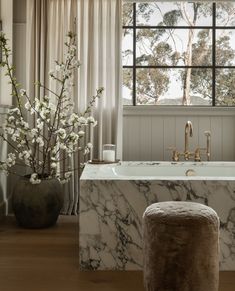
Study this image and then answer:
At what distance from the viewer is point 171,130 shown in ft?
14.0

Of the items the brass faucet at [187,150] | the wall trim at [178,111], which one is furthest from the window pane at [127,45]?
the brass faucet at [187,150]

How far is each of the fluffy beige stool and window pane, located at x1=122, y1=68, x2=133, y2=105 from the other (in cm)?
235

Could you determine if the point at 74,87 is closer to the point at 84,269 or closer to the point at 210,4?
Result: the point at 210,4

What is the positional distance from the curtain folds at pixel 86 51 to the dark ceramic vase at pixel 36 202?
1.65 feet

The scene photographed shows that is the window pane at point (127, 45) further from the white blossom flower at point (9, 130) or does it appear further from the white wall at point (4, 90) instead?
the white blossom flower at point (9, 130)

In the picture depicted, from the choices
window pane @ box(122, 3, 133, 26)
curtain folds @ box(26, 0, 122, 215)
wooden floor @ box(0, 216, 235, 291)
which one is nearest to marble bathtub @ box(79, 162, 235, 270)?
wooden floor @ box(0, 216, 235, 291)

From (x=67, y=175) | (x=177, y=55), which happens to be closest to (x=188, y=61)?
(x=177, y=55)

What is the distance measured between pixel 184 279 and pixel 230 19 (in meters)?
3.05

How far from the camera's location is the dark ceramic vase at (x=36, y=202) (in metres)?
3.55

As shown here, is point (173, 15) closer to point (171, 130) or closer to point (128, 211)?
point (171, 130)

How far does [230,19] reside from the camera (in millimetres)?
4324

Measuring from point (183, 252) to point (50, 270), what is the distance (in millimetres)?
929

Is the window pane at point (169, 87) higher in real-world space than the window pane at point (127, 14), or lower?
lower

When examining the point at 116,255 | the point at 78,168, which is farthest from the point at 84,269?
the point at 78,168
